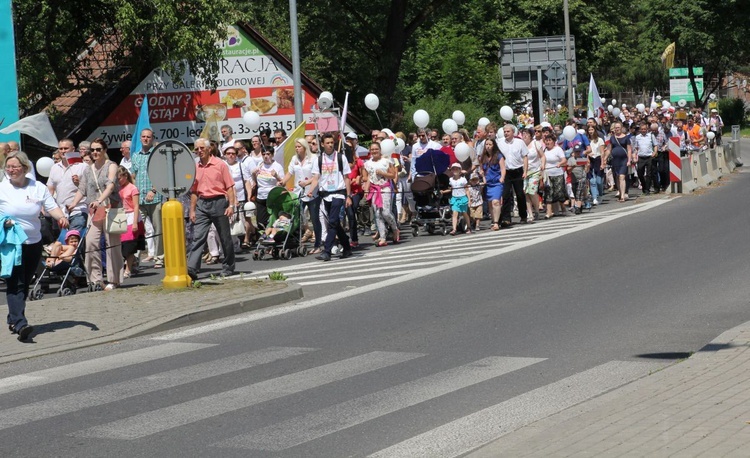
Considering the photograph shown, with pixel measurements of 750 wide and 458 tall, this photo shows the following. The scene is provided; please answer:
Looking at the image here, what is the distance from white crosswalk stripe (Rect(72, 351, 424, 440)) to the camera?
24.8 ft

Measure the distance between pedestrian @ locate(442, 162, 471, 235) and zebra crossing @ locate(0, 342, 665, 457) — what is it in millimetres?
10877

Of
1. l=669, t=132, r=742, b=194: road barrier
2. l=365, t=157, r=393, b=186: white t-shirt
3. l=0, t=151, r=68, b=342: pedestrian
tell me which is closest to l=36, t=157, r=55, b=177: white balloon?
l=365, t=157, r=393, b=186: white t-shirt

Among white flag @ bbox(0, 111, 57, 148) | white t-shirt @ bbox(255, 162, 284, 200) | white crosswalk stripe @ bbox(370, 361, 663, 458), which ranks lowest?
white crosswalk stripe @ bbox(370, 361, 663, 458)

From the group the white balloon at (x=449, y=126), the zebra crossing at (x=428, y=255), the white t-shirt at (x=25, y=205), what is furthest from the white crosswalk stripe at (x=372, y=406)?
the white balloon at (x=449, y=126)

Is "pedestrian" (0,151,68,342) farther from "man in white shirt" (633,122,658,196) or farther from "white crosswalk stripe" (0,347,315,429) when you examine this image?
"man in white shirt" (633,122,658,196)

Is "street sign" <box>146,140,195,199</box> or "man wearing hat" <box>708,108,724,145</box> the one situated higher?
"man wearing hat" <box>708,108,724,145</box>

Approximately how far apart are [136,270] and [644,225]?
347 inches

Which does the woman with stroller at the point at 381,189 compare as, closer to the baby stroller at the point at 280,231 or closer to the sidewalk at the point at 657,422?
the baby stroller at the point at 280,231

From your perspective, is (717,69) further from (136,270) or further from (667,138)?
(136,270)

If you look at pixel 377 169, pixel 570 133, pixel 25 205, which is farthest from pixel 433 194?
pixel 25 205

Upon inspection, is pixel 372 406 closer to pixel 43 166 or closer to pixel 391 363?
pixel 391 363

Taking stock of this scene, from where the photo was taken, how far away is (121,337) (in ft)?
37.1

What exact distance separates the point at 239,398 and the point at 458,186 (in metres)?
12.9

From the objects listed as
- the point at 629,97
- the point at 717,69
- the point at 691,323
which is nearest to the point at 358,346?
the point at 691,323
